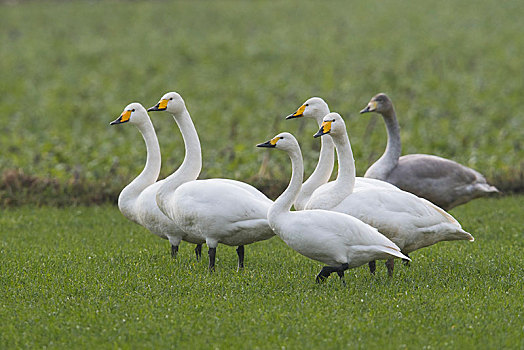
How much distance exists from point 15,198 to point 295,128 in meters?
8.99

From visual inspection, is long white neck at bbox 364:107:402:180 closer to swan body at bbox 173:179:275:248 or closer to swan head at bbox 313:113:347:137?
swan head at bbox 313:113:347:137

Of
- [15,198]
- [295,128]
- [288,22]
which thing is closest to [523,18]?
[288,22]

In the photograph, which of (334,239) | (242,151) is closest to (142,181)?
(334,239)

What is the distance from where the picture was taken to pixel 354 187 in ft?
29.3

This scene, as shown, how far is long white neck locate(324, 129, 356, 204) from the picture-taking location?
8.34m

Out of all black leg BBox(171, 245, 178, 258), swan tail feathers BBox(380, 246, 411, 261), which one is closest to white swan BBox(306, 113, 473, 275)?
swan tail feathers BBox(380, 246, 411, 261)

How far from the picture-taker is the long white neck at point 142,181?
980cm

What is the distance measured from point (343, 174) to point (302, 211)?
1.05 meters

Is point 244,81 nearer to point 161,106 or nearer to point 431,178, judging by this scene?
point 431,178

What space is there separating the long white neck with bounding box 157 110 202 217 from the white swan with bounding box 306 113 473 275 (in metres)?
1.71

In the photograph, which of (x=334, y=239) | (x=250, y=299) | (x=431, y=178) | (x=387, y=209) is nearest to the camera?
(x=250, y=299)

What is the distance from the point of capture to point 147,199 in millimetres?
9359

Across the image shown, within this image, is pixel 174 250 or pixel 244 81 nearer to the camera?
pixel 174 250

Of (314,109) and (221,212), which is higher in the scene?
(314,109)
